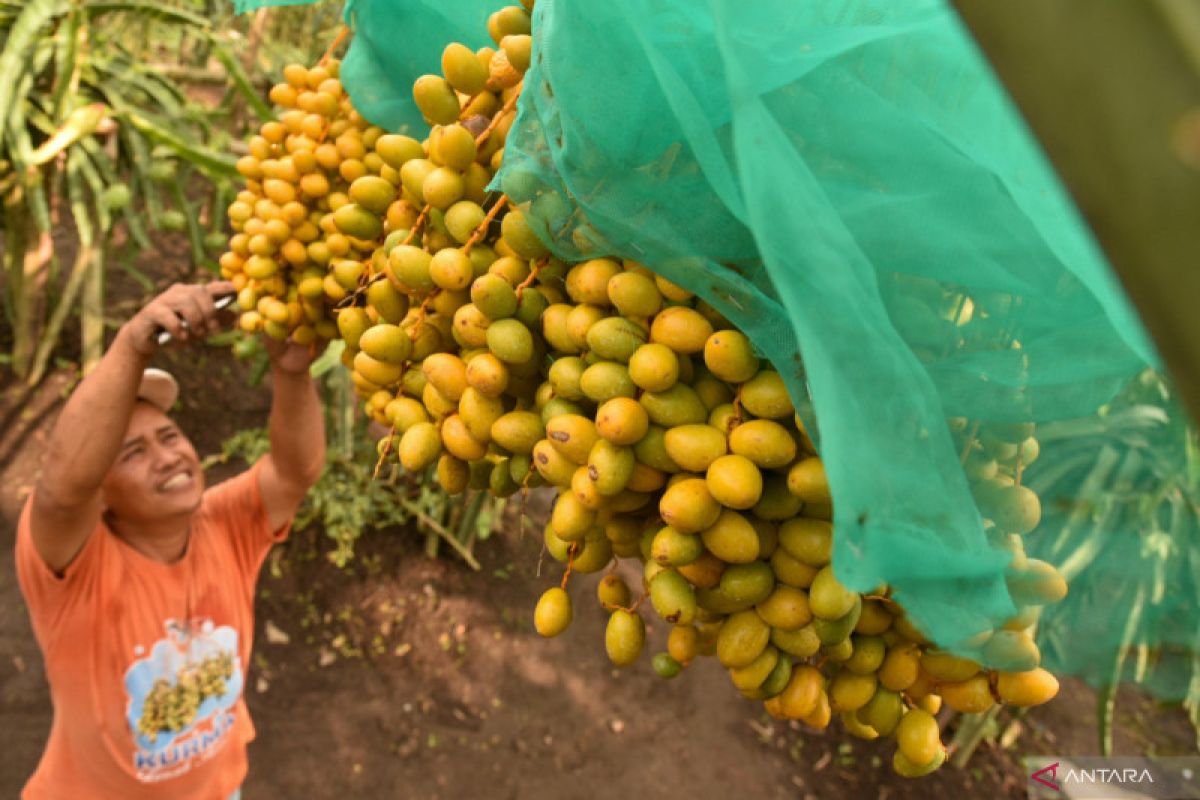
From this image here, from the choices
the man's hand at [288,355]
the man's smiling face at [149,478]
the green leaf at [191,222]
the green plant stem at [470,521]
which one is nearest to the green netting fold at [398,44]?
the man's hand at [288,355]

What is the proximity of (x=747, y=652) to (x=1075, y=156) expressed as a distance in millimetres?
554

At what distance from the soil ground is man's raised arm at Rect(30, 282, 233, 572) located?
179 cm

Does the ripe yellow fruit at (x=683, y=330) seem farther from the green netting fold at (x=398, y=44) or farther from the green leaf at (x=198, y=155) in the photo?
the green leaf at (x=198, y=155)

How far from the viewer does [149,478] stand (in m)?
1.72

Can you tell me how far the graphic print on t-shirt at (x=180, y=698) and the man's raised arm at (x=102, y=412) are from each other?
377mm

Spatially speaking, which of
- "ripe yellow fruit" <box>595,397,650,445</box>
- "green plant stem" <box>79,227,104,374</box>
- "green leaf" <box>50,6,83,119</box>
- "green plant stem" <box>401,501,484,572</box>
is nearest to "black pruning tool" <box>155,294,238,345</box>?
"ripe yellow fruit" <box>595,397,650,445</box>

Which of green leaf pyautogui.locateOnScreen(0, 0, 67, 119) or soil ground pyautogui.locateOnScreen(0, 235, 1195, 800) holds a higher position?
green leaf pyautogui.locateOnScreen(0, 0, 67, 119)

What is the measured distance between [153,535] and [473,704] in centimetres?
184

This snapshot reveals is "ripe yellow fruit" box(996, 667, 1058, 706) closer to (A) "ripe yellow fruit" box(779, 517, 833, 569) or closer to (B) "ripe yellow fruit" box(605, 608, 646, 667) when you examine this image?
(A) "ripe yellow fruit" box(779, 517, 833, 569)

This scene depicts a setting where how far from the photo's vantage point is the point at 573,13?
591mm

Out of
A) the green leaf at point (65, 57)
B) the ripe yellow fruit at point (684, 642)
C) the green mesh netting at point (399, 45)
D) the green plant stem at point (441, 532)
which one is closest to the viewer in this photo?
the ripe yellow fruit at point (684, 642)

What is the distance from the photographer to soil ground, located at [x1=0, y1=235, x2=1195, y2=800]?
3.04 meters

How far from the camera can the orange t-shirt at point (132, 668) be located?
168cm

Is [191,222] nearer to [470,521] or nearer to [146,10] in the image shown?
[146,10]
